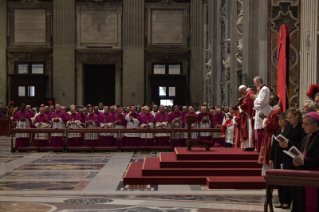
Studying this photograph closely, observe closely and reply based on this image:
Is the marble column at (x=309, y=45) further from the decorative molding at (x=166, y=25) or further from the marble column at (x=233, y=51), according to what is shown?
the decorative molding at (x=166, y=25)

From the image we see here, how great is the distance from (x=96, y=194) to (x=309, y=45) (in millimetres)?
6296

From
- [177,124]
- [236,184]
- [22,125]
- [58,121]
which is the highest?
[58,121]

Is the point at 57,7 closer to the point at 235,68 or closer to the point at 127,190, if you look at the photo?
the point at 235,68

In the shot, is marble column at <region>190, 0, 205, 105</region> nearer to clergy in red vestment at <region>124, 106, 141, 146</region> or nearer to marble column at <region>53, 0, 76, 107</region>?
marble column at <region>53, 0, 76, 107</region>

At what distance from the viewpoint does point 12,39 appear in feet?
106

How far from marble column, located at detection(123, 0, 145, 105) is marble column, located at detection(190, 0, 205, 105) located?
308 centimetres

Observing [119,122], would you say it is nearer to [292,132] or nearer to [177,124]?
[177,124]

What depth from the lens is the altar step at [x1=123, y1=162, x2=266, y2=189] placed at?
34.8 feet

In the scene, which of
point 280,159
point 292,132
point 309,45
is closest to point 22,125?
point 309,45

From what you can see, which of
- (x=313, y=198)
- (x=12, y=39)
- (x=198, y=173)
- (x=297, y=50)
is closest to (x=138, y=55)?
(x=12, y=39)

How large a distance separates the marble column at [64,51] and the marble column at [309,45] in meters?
20.8

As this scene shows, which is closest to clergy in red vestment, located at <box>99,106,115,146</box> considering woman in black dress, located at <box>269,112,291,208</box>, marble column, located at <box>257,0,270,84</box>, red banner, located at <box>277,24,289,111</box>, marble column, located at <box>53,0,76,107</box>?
marble column, located at <box>257,0,270,84</box>

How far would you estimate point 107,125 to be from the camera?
2022cm

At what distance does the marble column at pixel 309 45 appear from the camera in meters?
12.3
